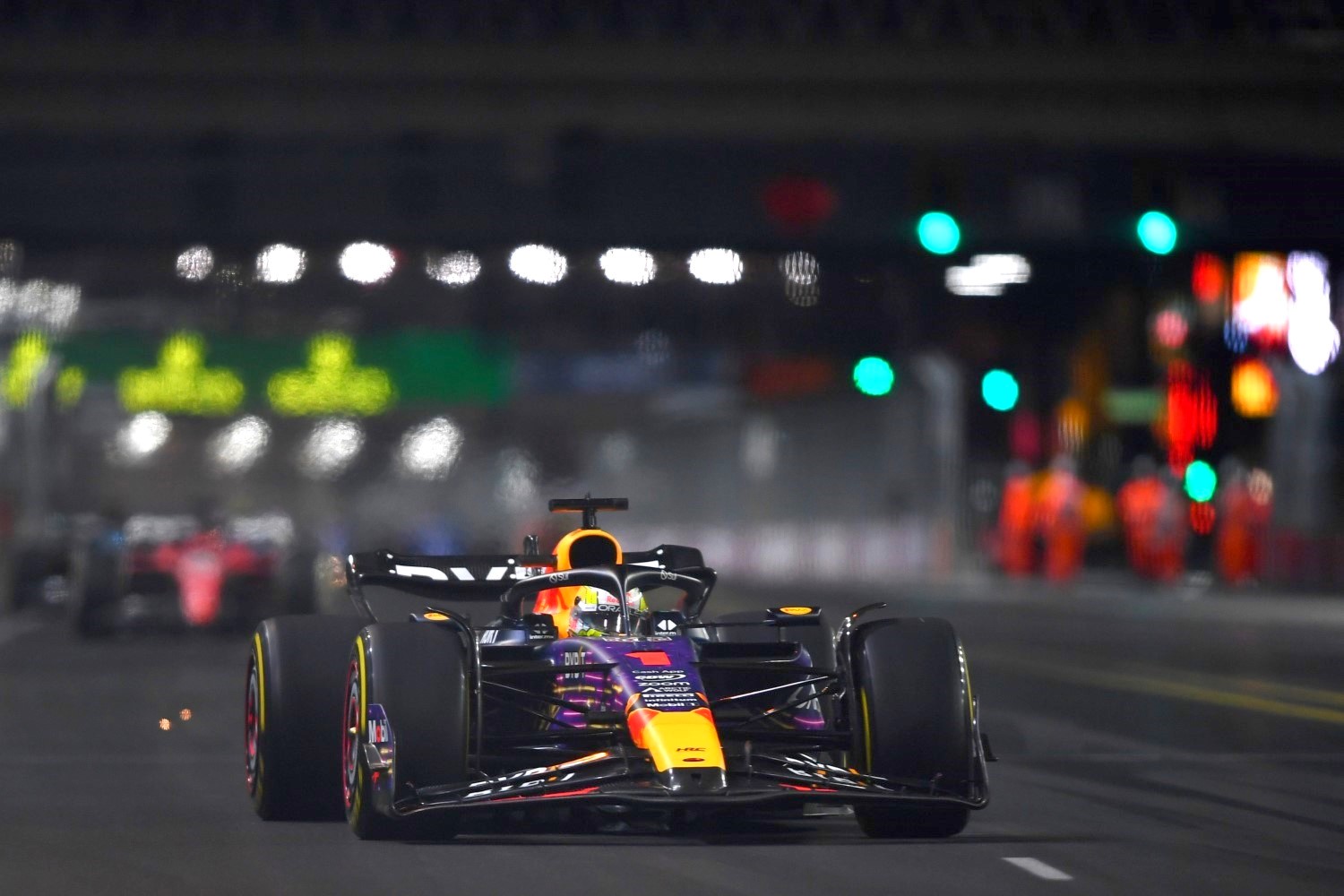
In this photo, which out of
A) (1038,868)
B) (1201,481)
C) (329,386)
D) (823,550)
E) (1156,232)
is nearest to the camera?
(1038,868)

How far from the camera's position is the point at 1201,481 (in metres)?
48.2

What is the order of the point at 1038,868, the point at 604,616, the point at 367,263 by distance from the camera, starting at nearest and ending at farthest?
the point at 1038,868, the point at 604,616, the point at 367,263

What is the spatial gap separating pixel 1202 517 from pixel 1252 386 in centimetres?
357

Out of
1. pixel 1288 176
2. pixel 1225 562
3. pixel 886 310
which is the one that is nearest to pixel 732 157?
pixel 1288 176

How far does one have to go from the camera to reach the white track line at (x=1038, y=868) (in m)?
8.51

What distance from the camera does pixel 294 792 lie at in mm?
10031

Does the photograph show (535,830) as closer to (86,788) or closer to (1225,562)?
(86,788)

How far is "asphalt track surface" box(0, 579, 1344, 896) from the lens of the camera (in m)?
8.41

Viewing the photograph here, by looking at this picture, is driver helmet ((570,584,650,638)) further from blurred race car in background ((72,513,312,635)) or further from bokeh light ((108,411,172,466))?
bokeh light ((108,411,172,466))

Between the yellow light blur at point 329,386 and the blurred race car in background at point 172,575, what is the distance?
22.9 metres

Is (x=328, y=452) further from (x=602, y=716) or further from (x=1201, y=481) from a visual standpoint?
(x=602, y=716)

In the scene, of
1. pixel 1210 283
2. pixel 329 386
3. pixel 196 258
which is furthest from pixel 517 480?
pixel 196 258

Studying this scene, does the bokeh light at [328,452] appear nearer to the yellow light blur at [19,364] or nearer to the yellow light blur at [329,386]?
the yellow light blur at [329,386]

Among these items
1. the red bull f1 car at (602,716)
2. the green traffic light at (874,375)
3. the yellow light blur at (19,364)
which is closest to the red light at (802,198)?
the green traffic light at (874,375)
